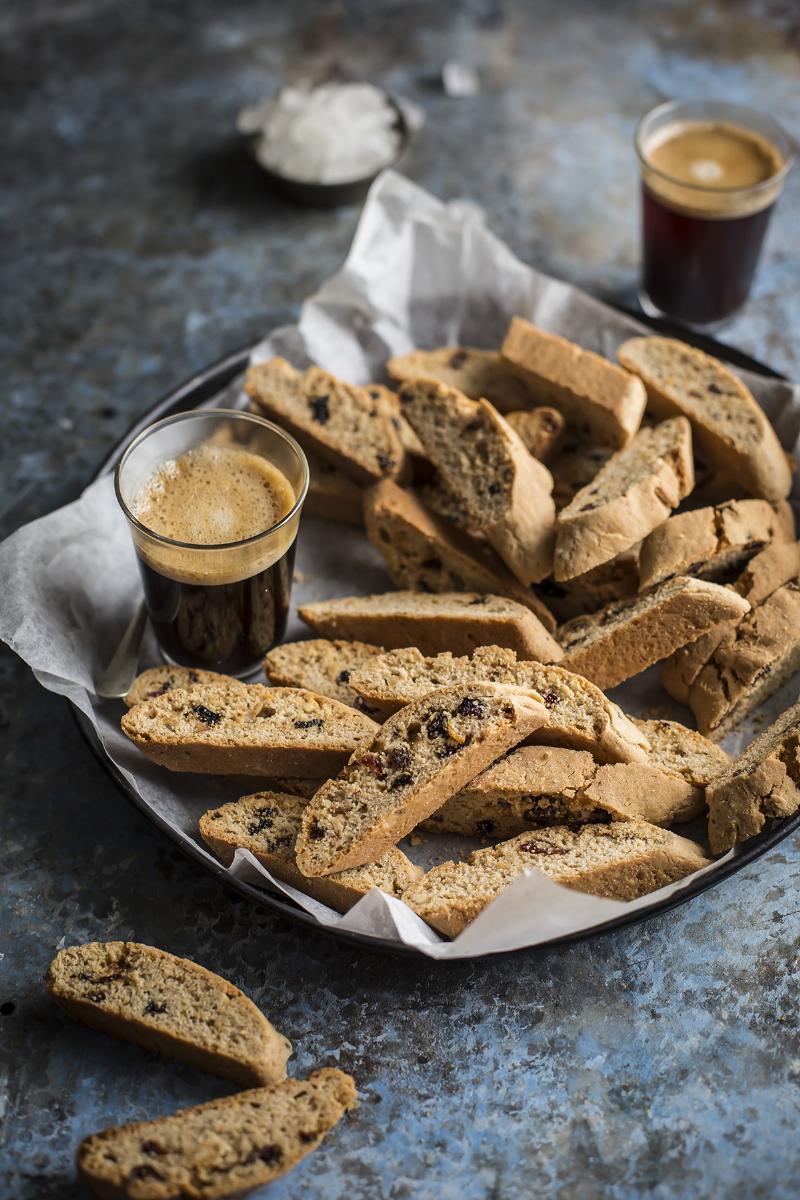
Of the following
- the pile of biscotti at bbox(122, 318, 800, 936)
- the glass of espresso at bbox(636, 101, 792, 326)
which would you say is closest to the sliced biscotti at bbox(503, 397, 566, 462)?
the pile of biscotti at bbox(122, 318, 800, 936)

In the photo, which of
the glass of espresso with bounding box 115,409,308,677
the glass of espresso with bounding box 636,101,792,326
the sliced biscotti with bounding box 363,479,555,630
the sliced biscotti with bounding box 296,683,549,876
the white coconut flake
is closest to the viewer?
the sliced biscotti with bounding box 296,683,549,876

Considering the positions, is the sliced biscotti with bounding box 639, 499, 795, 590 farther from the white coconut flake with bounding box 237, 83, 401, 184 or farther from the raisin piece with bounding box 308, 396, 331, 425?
the white coconut flake with bounding box 237, 83, 401, 184

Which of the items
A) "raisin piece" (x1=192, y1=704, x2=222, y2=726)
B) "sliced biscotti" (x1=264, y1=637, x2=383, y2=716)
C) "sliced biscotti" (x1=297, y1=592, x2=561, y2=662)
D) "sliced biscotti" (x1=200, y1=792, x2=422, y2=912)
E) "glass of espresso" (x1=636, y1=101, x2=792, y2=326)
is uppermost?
"glass of espresso" (x1=636, y1=101, x2=792, y2=326)

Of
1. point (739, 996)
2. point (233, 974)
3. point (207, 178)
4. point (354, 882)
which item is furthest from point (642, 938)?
point (207, 178)

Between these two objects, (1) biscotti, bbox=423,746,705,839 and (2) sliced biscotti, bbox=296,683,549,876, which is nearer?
(2) sliced biscotti, bbox=296,683,549,876

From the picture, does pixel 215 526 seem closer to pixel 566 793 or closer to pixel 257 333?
pixel 566 793

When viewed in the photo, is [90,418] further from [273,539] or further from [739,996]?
[739,996]
